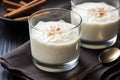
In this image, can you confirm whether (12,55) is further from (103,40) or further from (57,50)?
(103,40)

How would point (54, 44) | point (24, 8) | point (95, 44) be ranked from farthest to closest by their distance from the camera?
point (24, 8), point (95, 44), point (54, 44)

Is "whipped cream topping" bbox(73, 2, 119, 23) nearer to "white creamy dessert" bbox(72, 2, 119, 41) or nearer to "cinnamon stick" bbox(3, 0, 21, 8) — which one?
"white creamy dessert" bbox(72, 2, 119, 41)

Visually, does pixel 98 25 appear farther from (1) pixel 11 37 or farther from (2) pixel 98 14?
(1) pixel 11 37

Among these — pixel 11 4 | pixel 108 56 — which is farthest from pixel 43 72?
pixel 11 4

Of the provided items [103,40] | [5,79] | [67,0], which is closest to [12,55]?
[5,79]

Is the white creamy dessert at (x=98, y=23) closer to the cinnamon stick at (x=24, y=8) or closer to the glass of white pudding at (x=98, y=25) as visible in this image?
the glass of white pudding at (x=98, y=25)

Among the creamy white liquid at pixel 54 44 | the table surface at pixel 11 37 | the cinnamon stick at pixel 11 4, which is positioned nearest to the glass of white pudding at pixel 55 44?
the creamy white liquid at pixel 54 44

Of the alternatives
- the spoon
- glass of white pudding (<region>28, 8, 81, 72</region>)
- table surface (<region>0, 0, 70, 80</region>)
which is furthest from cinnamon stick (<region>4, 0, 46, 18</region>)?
the spoon
